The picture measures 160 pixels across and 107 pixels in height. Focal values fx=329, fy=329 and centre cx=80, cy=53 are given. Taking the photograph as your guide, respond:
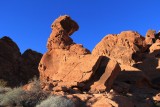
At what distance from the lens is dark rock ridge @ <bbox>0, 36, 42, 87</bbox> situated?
116 feet

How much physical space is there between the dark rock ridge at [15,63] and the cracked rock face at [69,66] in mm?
9412

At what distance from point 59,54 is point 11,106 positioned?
10485mm

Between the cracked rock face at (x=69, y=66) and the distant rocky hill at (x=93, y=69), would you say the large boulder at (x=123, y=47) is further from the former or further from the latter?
the cracked rock face at (x=69, y=66)

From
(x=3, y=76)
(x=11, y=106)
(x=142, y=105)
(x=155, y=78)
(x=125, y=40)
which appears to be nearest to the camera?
(x=11, y=106)

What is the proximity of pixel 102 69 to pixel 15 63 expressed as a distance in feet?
57.6

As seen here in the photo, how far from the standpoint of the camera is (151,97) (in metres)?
23.3

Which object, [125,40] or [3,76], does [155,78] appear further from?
[3,76]

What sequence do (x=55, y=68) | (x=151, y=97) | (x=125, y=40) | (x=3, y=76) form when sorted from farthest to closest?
(x=3, y=76), (x=125, y=40), (x=55, y=68), (x=151, y=97)

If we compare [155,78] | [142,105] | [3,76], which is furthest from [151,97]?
[3,76]

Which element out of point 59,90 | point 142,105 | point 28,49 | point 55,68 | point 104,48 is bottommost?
point 142,105

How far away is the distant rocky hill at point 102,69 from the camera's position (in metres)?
18.6

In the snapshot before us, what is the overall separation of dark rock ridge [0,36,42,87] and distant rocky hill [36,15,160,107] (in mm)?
9649

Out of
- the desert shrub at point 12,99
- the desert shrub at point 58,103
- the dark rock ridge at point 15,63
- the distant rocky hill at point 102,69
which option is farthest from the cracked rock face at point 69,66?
the dark rock ridge at point 15,63

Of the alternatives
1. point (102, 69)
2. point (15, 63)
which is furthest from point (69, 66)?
point (15, 63)
